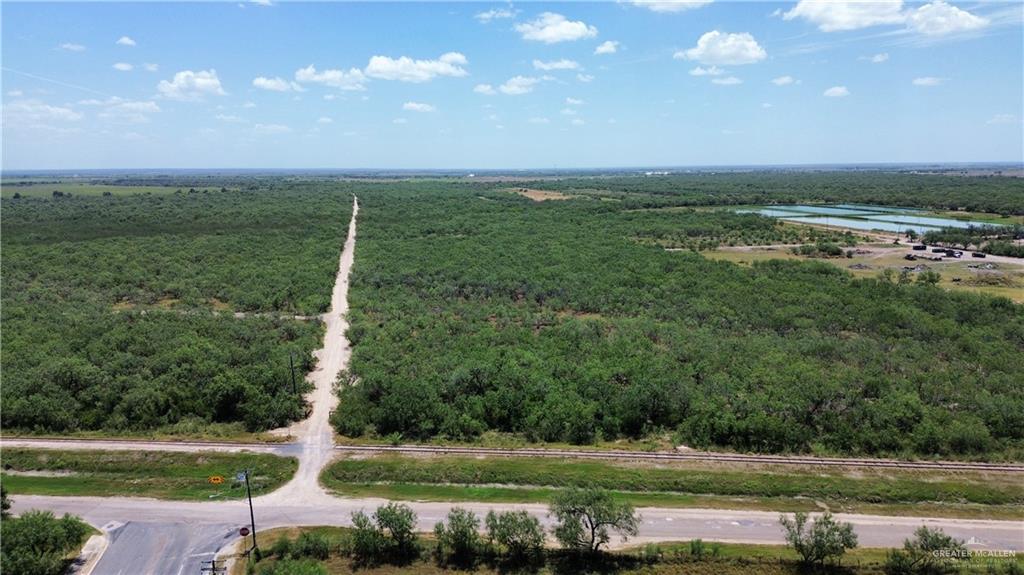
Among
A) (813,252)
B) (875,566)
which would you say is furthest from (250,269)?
(813,252)

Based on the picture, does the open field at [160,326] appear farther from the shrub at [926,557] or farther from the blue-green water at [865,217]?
the blue-green water at [865,217]

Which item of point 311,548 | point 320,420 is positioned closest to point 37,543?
point 311,548

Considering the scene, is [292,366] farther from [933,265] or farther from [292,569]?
[933,265]

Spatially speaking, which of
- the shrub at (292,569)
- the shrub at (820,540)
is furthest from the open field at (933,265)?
the shrub at (292,569)

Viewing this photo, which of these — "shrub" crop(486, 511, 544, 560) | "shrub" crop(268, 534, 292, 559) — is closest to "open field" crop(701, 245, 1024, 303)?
"shrub" crop(486, 511, 544, 560)

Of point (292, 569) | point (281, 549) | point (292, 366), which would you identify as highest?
point (292, 366)
